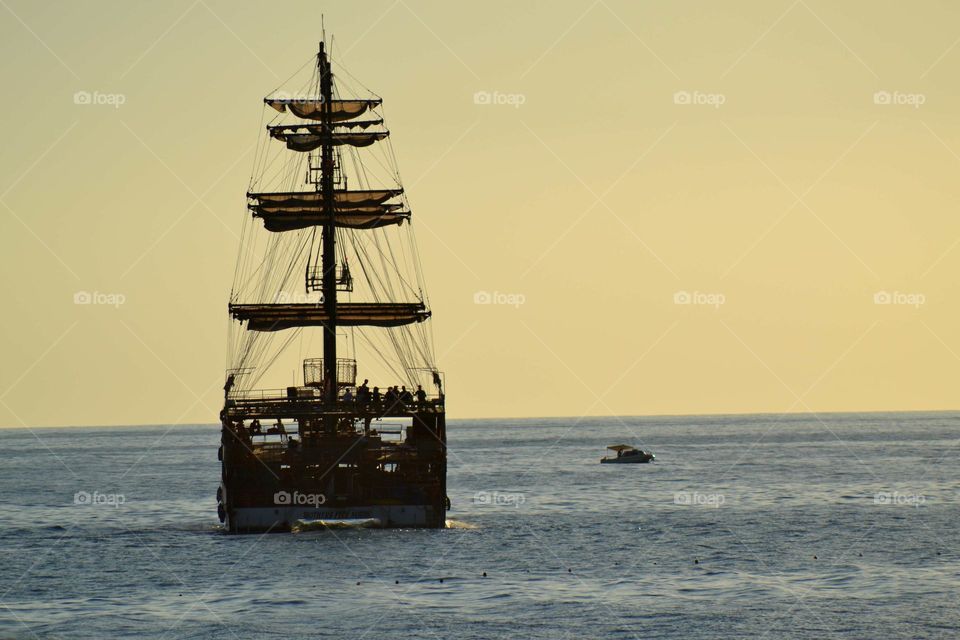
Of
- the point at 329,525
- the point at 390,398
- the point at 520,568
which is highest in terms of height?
the point at 390,398

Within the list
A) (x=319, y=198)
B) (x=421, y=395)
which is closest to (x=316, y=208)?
(x=319, y=198)

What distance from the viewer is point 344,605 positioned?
148ft

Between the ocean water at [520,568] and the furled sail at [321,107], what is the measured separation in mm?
18824

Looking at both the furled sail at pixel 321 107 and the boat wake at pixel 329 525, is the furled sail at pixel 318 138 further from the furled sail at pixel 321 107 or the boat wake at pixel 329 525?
the boat wake at pixel 329 525

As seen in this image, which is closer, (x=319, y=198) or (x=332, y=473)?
(x=332, y=473)

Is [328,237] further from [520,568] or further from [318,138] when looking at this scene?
[520,568]

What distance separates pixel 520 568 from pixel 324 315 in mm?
21130

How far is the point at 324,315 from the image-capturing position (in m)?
70.1

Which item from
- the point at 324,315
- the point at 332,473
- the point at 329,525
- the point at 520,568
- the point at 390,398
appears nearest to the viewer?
the point at 520,568

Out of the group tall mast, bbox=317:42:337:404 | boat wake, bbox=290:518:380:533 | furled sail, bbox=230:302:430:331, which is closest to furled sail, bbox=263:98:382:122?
tall mast, bbox=317:42:337:404

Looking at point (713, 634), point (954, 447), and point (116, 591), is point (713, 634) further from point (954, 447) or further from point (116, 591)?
point (954, 447)

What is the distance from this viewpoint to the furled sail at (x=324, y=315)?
69.6 meters

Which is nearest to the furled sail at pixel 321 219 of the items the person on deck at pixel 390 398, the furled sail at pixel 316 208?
the furled sail at pixel 316 208

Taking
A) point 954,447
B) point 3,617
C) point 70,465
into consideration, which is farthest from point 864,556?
point 954,447
